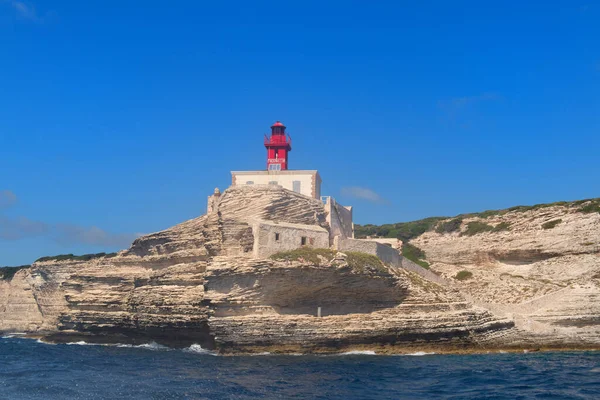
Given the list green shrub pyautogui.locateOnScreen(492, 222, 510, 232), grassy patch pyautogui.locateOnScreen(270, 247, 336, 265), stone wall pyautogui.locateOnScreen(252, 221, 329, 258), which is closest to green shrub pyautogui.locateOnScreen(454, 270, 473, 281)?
green shrub pyautogui.locateOnScreen(492, 222, 510, 232)

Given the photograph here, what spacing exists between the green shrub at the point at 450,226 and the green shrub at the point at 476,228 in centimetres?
149

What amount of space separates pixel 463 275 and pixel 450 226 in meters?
10.8

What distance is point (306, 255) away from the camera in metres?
31.0

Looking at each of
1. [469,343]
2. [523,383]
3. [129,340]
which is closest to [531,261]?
[469,343]

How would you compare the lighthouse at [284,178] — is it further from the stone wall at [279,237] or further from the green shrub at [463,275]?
the green shrub at [463,275]

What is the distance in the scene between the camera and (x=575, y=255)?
3962cm

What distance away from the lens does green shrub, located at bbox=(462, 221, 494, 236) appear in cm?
4819

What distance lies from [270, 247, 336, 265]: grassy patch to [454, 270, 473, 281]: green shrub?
1410 cm

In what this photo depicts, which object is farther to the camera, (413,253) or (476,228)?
(413,253)

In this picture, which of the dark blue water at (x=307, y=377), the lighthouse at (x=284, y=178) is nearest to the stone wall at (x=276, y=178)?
the lighthouse at (x=284, y=178)

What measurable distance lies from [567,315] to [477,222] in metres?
18.1

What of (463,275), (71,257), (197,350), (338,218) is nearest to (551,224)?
(463,275)

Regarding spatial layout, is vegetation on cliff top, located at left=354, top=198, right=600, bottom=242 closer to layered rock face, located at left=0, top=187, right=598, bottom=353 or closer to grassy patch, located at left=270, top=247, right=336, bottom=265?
layered rock face, located at left=0, top=187, right=598, bottom=353

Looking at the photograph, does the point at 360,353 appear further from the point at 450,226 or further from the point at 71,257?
the point at 71,257
